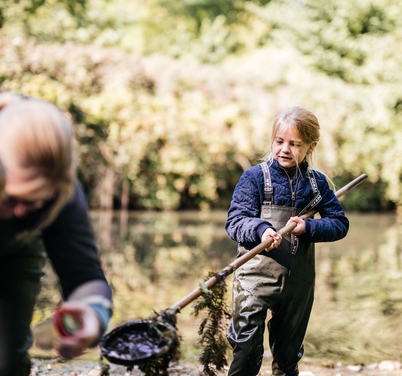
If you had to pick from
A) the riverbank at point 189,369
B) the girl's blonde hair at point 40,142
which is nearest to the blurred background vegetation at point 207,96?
the riverbank at point 189,369

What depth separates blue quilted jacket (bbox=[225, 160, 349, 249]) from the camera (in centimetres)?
322

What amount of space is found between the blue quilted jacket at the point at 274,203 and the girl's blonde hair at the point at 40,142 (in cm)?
167

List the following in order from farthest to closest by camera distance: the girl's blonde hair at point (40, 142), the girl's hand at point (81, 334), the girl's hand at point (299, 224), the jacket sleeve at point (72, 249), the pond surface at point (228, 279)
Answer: the pond surface at point (228, 279) < the girl's hand at point (299, 224) < the jacket sleeve at point (72, 249) < the girl's hand at point (81, 334) < the girl's blonde hair at point (40, 142)

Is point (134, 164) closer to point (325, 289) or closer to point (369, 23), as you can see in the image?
point (325, 289)

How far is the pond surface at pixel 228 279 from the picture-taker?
5.15m

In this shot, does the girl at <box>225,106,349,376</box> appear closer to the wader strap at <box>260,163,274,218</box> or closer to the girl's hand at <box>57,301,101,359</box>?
the wader strap at <box>260,163,274,218</box>

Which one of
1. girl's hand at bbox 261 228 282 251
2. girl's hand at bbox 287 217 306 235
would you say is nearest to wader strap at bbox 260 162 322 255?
girl's hand at bbox 287 217 306 235

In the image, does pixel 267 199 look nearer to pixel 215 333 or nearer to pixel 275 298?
pixel 275 298

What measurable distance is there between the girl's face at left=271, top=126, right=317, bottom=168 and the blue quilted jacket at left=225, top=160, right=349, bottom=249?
2.2 inches

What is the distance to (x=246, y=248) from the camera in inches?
132

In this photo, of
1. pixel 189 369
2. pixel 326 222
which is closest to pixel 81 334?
pixel 326 222

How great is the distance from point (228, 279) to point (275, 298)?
2.04ft

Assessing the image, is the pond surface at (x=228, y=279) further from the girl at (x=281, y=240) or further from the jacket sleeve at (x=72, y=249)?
the jacket sleeve at (x=72, y=249)

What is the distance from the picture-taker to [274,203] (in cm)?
331
